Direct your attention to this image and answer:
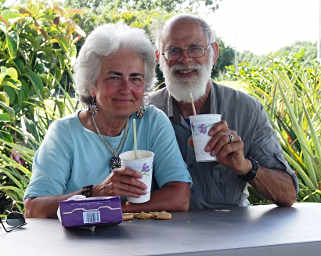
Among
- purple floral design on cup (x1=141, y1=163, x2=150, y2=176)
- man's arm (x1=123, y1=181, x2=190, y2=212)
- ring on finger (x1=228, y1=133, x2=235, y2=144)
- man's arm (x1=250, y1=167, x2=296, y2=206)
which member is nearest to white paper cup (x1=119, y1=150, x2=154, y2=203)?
purple floral design on cup (x1=141, y1=163, x2=150, y2=176)

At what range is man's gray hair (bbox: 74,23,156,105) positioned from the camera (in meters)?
1.89

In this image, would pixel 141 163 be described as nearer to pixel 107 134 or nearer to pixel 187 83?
pixel 107 134

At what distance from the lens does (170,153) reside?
193 centimetres

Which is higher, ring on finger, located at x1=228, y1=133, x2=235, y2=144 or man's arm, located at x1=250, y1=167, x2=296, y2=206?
ring on finger, located at x1=228, y1=133, x2=235, y2=144

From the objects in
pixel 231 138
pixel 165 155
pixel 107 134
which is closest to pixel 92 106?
pixel 107 134

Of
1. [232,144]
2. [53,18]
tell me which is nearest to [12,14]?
[53,18]

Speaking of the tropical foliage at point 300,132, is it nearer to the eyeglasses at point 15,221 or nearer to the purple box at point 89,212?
the purple box at point 89,212

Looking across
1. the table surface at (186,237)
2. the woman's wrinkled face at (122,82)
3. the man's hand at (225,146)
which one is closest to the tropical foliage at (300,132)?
the man's hand at (225,146)

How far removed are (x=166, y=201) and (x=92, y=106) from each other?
515 millimetres

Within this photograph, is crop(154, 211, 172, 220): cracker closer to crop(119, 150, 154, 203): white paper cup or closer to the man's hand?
crop(119, 150, 154, 203): white paper cup

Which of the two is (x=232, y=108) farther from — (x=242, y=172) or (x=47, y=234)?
(x=47, y=234)

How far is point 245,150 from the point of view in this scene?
2.24 meters

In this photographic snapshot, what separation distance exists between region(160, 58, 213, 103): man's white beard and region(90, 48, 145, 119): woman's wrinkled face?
35cm

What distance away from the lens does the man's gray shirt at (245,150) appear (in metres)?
2.22
